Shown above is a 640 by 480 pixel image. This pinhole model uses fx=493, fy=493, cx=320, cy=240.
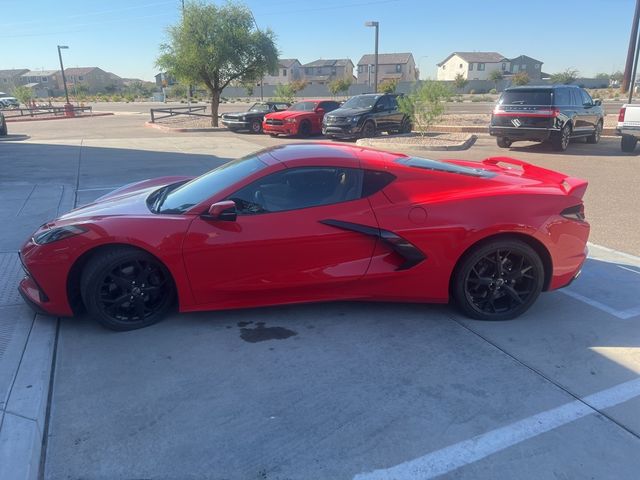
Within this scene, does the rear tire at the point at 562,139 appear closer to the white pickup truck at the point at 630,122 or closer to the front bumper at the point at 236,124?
the white pickup truck at the point at 630,122

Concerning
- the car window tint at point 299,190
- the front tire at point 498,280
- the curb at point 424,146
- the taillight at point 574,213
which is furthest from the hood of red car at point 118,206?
the curb at point 424,146

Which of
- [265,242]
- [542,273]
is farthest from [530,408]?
[265,242]

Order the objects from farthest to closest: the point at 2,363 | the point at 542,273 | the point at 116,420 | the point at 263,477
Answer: the point at 542,273 → the point at 2,363 → the point at 116,420 → the point at 263,477

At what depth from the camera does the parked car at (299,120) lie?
19.4m

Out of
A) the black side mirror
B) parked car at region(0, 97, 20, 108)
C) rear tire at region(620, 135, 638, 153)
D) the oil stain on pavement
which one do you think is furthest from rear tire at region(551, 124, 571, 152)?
parked car at region(0, 97, 20, 108)

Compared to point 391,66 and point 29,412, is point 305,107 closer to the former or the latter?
point 29,412

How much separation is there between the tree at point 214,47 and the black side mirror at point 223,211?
22.5 meters

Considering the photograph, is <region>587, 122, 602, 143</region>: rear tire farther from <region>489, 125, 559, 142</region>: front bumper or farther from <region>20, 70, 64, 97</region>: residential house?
<region>20, 70, 64, 97</region>: residential house

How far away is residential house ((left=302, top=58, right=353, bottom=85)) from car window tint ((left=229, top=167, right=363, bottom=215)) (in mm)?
114997

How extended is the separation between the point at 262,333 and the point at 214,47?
23.0 m

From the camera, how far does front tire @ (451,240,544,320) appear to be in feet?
12.6

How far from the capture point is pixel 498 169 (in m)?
4.68

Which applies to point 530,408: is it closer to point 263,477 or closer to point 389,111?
point 263,477

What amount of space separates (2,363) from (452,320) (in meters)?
3.28
